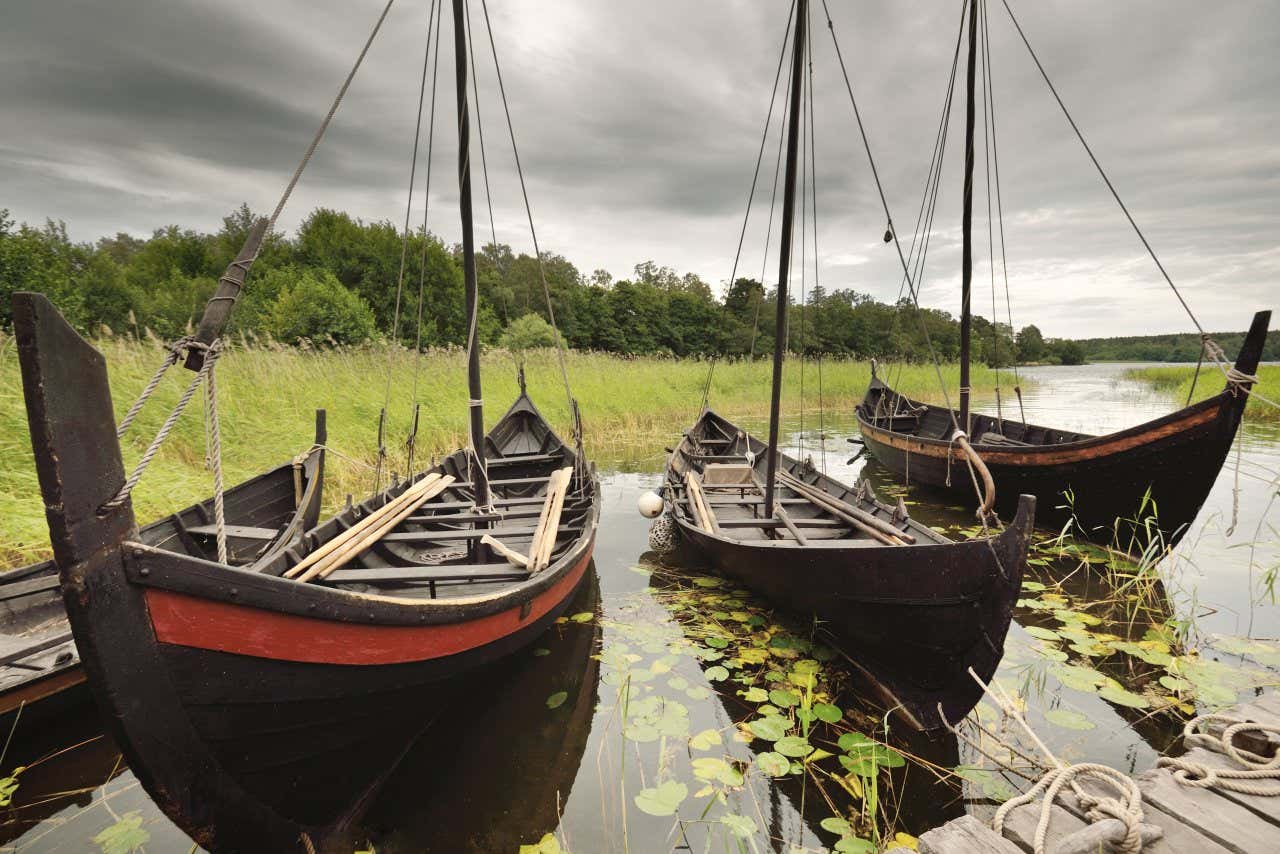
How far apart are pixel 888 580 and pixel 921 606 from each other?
0.22 metres

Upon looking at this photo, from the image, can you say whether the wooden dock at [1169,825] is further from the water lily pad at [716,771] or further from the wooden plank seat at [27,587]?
the wooden plank seat at [27,587]

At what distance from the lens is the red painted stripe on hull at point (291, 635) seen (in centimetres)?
178

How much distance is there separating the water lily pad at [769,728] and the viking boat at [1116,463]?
2.45m

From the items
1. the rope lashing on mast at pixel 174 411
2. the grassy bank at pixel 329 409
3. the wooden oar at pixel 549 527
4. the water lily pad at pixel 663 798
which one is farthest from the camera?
the grassy bank at pixel 329 409

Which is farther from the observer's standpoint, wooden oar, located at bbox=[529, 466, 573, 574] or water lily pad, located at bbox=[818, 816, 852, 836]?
wooden oar, located at bbox=[529, 466, 573, 574]

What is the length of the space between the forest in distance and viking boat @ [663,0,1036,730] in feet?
59.6

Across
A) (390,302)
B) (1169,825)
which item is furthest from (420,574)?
(390,302)

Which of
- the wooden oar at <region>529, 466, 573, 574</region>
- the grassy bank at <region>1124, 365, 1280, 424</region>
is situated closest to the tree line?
the grassy bank at <region>1124, 365, 1280, 424</region>

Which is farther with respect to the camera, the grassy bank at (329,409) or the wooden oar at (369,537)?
the grassy bank at (329,409)

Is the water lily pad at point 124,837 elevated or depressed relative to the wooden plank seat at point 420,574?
depressed

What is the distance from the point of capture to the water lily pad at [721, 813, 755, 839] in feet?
8.86

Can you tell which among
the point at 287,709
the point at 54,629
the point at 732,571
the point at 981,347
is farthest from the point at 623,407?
the point at 981,347

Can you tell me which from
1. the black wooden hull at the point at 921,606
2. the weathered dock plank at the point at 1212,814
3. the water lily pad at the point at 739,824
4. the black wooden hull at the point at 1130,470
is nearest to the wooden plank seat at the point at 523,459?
the black wooden hull at the point at 921,606

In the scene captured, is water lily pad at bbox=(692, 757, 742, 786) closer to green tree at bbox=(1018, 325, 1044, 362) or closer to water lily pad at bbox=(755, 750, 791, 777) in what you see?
water lily pad at bbox=(755, 750, 791, 777)
